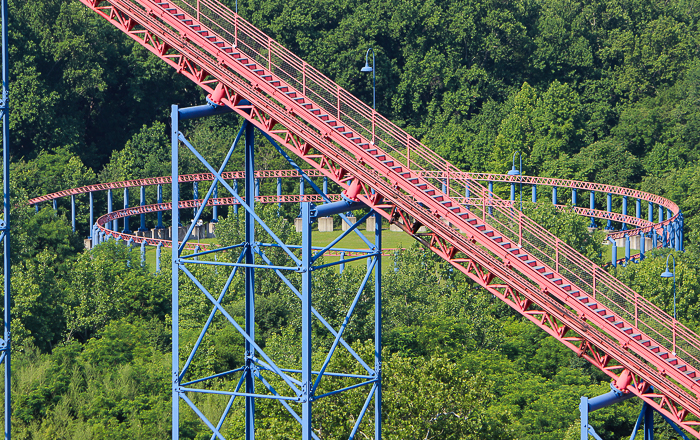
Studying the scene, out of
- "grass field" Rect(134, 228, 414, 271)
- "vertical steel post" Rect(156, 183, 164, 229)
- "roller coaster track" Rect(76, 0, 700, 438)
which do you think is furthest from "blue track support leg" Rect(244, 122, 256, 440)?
"vertical steel post" Rect(156, 183, 164, 229)

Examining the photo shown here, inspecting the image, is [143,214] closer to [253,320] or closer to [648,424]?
[253,320]

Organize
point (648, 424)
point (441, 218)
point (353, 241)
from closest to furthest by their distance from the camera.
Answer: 1. point (648, 424)
2. point (441, 218)
3. point (353, 241)

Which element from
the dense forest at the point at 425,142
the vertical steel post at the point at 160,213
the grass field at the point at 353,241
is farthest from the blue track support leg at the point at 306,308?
the vertical steel post at the point at 160,213

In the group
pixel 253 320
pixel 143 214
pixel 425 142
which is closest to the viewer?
pixel 253 320

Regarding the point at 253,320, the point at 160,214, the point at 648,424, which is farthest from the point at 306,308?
the point at 160,214

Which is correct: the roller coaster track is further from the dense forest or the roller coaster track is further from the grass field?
the grass field

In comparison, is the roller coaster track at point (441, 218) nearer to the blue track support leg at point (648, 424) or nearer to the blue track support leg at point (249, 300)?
the blue track support leg at point (648, 424)

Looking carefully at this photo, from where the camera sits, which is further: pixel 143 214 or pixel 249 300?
pixel 143 214
